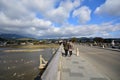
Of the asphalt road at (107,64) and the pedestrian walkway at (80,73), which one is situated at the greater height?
the pedestrian walkway at (80,73)

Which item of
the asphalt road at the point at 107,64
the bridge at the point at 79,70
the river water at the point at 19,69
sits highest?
the bridge at the point at 79,70

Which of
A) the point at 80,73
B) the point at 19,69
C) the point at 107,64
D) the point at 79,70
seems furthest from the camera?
the point at 19,69

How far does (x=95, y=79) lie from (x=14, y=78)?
51.7 feet

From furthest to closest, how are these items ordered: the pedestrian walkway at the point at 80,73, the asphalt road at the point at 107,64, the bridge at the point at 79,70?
the asphalt road at the point at 107,64
the pedestrian walkway at the point at 80,73
the bridge at the point at 79,70

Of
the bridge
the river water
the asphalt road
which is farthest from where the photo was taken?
the river water

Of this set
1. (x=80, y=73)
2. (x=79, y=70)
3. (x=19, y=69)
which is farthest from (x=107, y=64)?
(x=19, y=69)

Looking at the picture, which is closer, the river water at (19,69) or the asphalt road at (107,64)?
the asphalt road at (107,64)

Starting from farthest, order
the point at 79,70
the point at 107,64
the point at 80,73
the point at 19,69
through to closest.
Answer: the point at 19,69 → the point at 107,64 → the point at 79,70 → the point at 80,73

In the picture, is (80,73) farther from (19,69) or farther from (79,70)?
(19,69)

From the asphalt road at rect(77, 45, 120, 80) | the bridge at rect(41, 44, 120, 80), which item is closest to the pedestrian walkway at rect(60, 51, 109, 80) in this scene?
the bridge at rect(41, 44, 120, 80)

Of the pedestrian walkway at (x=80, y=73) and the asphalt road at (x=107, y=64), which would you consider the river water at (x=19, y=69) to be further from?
the pedestrian walkway at (x=80, y=73)

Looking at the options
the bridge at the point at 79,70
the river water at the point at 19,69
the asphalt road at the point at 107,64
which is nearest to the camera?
the bridge at the point at 79,70

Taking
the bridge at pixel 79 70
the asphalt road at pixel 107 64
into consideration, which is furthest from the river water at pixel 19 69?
the bridge at pixel 79 70

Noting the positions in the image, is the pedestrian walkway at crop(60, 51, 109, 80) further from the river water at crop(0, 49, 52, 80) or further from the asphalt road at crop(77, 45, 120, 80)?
the river water at crop(0, 49, 52, 80)
